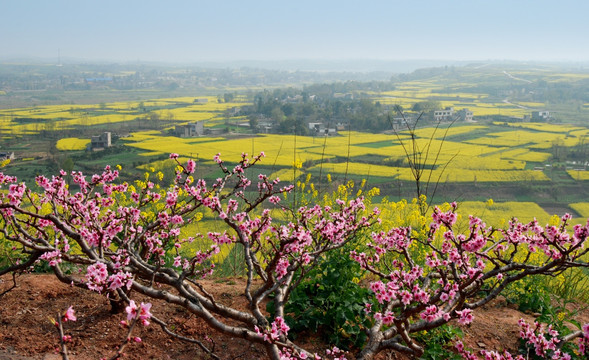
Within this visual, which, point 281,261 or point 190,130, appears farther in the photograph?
point 190,130

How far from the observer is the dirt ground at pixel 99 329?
14.4ft

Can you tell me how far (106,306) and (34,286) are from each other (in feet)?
3.67

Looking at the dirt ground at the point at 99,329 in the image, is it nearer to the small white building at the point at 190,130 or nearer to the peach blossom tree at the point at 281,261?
the peach blossom tree at the point at 281,261

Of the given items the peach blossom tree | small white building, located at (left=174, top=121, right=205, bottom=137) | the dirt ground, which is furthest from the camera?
small white building, located at (left=174, top=121, right=205, bottom=137)

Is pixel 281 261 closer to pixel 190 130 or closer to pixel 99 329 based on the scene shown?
pixel 99 329

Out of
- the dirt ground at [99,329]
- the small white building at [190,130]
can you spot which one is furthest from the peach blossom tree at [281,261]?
the small white building at [190,130]

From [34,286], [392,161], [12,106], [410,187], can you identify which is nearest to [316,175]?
[410,187]

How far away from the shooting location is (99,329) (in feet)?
15.6

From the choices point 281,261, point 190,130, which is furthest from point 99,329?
point 190,130

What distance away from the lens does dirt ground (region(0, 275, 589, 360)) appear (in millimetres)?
4387

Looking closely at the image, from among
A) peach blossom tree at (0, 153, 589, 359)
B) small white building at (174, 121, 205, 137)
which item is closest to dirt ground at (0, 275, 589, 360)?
peach blossom tree at (0, 153, 589, 359)

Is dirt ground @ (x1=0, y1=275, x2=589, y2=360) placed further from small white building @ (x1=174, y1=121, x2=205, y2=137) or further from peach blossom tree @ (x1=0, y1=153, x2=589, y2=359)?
small white building @ (x1=174, y1=121, x2=205, y2=137)

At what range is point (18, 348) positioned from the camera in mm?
4352

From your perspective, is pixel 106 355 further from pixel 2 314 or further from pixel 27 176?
pixel 27 176
